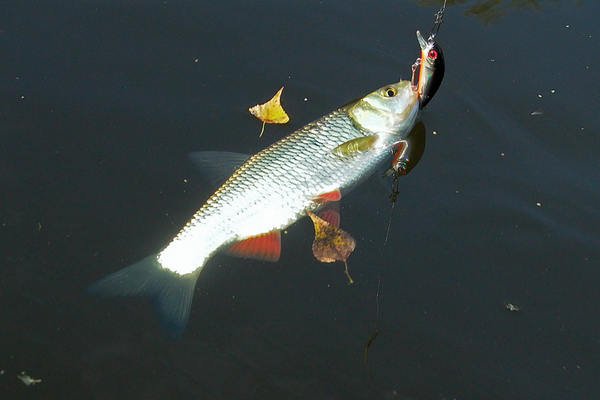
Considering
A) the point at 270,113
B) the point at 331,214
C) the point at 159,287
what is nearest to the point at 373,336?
the point at 331,214

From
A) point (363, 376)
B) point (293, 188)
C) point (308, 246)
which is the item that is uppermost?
point (293, 188)

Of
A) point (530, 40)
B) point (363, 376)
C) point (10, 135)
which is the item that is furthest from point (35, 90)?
point (530, 40)

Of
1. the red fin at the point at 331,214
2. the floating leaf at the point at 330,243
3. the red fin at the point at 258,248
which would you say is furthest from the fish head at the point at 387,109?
the red fin at the point at 258,248

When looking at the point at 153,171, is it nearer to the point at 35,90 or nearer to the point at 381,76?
the point at 35,90

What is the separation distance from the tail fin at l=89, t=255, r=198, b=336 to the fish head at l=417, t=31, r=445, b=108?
1662 millimetres

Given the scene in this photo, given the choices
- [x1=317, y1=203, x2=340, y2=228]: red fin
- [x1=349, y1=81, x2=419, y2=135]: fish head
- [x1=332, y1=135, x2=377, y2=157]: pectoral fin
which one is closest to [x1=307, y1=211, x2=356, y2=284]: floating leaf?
[x1=317, y1=203, x2=340, y2=228]: red fin

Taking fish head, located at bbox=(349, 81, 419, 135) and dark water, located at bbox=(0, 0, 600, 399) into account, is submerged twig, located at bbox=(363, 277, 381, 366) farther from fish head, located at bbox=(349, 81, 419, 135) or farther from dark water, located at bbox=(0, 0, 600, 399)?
fish head, located at bbox=(349, 81, 419, 135)

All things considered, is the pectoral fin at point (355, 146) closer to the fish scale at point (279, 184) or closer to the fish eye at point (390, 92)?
the fish scale at point (279, 184)

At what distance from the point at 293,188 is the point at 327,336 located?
74cm

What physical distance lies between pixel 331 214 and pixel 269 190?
35 centimetres

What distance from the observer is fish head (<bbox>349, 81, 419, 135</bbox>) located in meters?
3.86

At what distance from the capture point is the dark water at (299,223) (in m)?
3.19

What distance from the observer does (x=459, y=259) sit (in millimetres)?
3736

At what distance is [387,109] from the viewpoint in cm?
390
